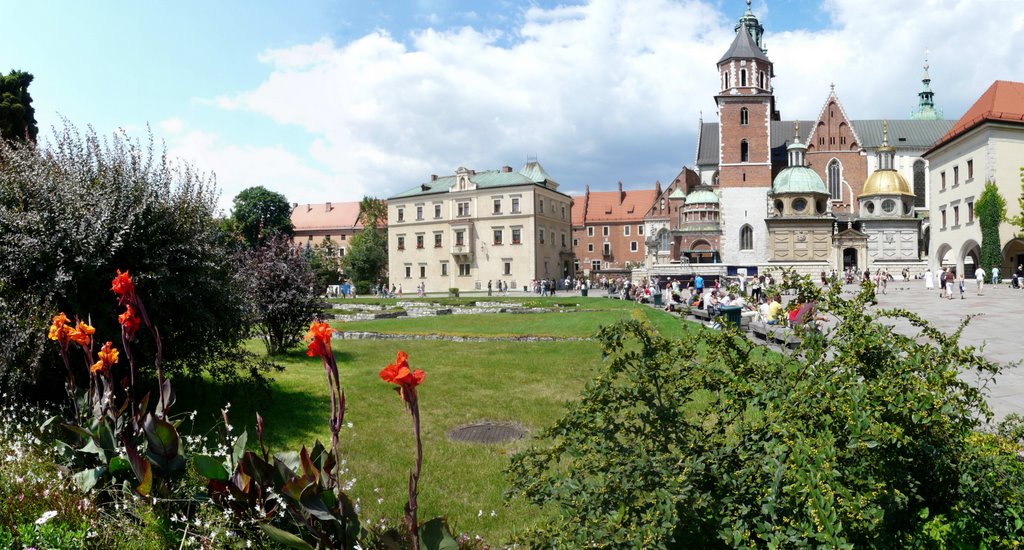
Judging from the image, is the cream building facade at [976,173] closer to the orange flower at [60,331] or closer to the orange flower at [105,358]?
the orange flower at [105,358]

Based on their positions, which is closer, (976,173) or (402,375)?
(402,375)

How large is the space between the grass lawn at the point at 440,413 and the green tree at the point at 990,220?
40.4 m

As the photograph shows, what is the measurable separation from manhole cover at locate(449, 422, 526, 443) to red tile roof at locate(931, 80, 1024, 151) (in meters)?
49.1

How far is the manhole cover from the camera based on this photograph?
7.86 metres

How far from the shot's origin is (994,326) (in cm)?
1838

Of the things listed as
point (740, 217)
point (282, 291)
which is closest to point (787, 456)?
point (282, 291)

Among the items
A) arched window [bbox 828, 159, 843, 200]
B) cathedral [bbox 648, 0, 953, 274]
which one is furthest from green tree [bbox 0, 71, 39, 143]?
arched window [bbox 828, 159, 843, 200]

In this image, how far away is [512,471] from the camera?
381 cm

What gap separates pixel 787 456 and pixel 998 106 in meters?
53.8

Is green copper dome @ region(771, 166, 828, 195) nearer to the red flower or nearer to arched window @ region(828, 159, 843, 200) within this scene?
arched window @ region(828, 159, 843, 200)

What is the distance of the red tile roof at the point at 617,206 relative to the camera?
96875mm

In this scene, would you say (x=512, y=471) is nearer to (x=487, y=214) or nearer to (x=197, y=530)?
(x=197, y=530)

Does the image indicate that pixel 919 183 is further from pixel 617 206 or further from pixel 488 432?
pixel 488 432

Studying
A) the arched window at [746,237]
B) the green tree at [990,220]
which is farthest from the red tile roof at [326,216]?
the green tree at [990,220]
